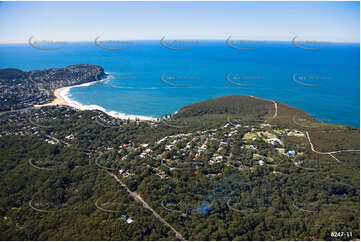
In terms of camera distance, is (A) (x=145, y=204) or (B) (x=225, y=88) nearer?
(A) (x=145, y=204)

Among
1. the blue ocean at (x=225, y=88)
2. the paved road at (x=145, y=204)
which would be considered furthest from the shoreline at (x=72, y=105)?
the paved road at (x=145, y=204)

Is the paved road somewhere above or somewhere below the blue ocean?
below

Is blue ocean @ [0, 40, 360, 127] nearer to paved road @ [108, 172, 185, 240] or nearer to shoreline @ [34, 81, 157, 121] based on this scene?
shoreline @ [34, 81, 157, 121]

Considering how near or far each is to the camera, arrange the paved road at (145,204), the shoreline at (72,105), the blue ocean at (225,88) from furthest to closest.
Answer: the blue ocean at (225,88) → the shoreline at (72,105) → the paved road at (145,204)

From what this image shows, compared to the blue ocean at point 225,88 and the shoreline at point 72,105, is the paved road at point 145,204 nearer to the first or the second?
the shoreline at point 72,105

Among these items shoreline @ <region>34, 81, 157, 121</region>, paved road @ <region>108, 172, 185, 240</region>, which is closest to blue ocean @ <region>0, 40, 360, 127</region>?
shoreline @ <region>34, 81, 157, 121</region>

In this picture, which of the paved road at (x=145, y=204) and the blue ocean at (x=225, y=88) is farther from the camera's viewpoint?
the blue ocean at (x=225, y=88)

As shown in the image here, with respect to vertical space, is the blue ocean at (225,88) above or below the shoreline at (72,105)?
above

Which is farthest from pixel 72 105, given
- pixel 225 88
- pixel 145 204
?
pixel 145 204

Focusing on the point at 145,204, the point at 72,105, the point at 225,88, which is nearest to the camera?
the point at 145,204

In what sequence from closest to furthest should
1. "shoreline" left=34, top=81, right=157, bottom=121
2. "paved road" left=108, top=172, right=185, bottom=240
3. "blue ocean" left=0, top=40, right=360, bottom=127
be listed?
"paved road" left=108, top=172, right=185, bottom=240
"shoreline" left=34, top=81, right=157, bottom=121
"blue ocean" left=0, top=40, right=360, bottom=127

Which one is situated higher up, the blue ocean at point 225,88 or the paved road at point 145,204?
the blue ocean at point 225,88

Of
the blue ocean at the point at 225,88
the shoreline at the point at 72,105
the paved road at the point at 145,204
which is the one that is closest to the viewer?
the paved road at the point at 145,204

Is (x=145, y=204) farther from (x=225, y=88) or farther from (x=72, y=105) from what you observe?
(x=225, y=88)
